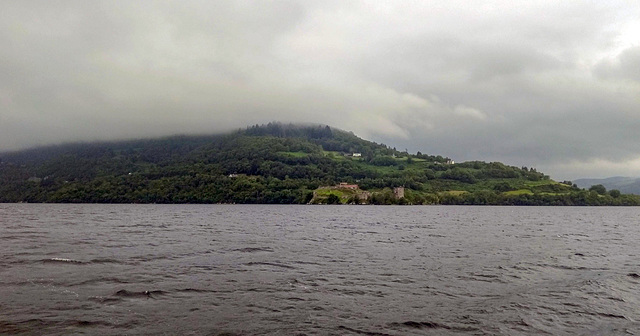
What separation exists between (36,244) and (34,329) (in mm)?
30943

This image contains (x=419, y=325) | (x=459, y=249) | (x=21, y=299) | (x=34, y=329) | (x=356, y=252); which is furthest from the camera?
(x=459, y=249)

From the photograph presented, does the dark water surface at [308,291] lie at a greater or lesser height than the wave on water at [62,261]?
greater

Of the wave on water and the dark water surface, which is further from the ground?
the dark water surface

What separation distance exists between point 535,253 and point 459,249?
7030 millimetres

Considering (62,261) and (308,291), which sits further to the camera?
(62,261)

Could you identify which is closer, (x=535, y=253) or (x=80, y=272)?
(x=80, y=272)

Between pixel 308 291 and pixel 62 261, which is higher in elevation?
pixel 308 291

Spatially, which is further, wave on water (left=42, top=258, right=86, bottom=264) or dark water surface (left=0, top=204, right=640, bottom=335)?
wave on water (left=42, top=258, right=86, bottom=264)

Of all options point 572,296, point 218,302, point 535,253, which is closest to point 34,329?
point 218,302

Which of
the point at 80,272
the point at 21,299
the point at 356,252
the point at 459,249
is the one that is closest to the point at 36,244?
the point at 80,272

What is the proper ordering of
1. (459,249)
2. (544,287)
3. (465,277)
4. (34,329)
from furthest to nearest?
1. (459,249)
2. (465,277)
3. (544,287)
4. (34,329)

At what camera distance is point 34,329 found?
16.2 meters

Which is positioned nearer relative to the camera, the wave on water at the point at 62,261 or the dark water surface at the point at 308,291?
the dark water surface at the point at 308,291

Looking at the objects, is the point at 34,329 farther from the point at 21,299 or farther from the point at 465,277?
the point at 465,277
